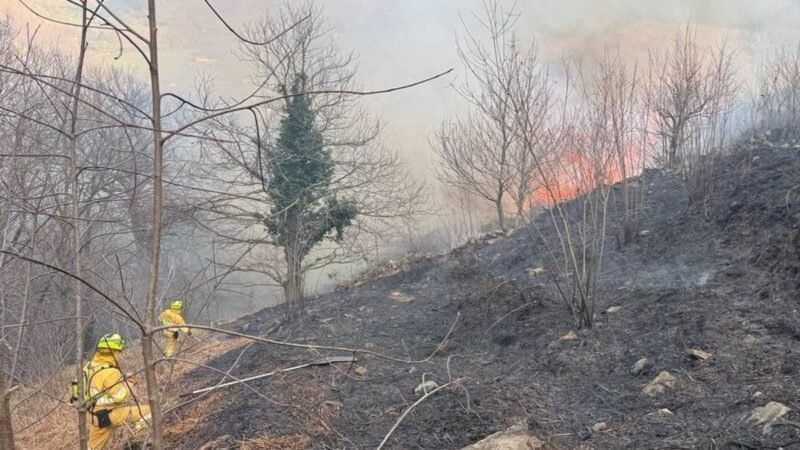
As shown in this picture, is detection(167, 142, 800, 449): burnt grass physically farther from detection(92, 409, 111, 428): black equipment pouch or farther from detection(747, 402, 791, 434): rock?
detection(92, 409, 111, 428): black equipment pouch

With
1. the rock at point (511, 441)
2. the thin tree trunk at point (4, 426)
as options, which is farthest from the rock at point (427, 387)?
the thin tree trunk at point (4, 426)

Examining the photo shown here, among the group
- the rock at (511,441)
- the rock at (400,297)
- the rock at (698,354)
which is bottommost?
the rock at (511,441)

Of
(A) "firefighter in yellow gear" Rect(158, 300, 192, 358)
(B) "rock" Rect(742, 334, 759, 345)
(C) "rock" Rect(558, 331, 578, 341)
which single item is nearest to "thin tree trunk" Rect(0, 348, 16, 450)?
(A) "firefighter in yellow gear" Rect(158, 300, 192, 358)

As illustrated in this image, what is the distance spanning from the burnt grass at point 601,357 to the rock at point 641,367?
0.16ft

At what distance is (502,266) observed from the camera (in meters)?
9.28

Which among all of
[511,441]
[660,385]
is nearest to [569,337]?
[660,385]

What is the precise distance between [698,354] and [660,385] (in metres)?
0.46

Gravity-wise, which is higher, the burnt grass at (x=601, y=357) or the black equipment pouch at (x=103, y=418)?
the burnt grass at (x=601, y=357)

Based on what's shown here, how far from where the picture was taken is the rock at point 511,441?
3.06 meters

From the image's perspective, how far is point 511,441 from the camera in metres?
3.10

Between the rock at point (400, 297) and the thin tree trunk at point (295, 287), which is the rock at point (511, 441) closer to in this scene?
the thin tree trunk at point (295, 287)

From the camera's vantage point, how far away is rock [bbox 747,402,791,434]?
2.74m

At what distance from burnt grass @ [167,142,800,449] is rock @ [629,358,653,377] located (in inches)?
1.9

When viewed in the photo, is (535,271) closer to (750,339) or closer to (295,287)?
(295,287)
